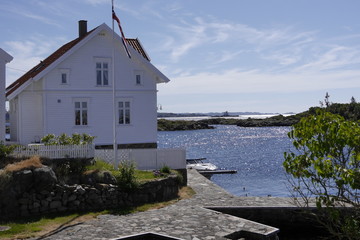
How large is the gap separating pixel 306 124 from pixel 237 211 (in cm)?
1159

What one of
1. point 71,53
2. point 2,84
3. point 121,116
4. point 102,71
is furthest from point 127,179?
point 71,53

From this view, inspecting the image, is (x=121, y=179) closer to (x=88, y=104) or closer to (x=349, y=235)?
(x=88, y=104)

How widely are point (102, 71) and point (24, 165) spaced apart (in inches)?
494

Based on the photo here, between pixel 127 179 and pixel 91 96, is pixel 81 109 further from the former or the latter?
pixel 127 179

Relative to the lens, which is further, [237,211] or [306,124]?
[237,211]

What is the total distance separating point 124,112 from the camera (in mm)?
30156

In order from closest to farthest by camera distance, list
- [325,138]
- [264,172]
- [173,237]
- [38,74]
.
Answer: [325,138] → [173,237] → [38,74] → [264,172]

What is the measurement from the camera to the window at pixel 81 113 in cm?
2897

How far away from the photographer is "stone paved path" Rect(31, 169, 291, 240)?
15047 millimetres

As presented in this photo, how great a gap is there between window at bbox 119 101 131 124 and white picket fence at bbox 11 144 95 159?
9586 millimetres

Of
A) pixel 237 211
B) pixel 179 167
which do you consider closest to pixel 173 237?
pixel 237 211

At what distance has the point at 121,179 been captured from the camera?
19.7 meters

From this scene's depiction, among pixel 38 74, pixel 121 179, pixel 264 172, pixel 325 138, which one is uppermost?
pixel 38 74

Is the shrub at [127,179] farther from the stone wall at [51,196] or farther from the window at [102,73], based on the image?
the window at [102,73]
